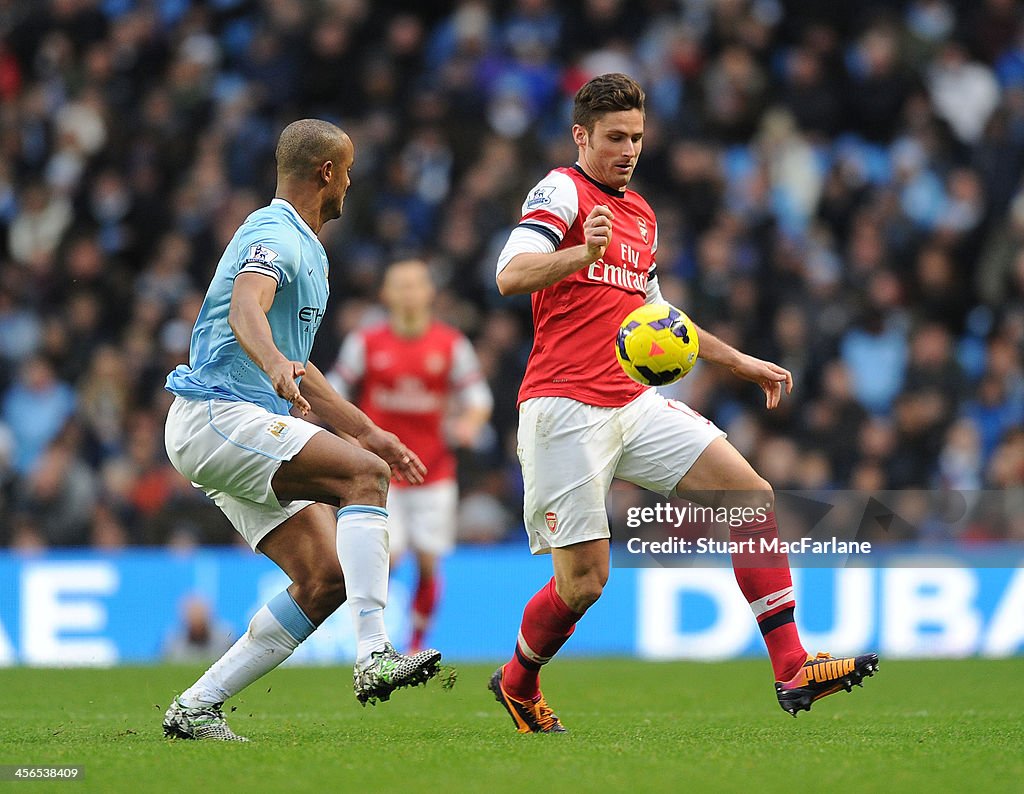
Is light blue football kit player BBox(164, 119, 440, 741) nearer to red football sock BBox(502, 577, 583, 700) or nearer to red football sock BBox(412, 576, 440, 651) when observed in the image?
red football sock BBox(502, 577, 583, 700)

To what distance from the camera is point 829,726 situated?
6.64 m

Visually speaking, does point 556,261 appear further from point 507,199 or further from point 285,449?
point 507,199

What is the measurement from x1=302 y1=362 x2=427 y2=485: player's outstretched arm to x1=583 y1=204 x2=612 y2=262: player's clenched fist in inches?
39.8


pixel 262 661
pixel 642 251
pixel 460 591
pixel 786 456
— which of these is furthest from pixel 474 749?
pixel 786 456

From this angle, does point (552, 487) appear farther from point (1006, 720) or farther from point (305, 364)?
point (1006, 720)

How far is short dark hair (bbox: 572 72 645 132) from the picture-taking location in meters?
6.43

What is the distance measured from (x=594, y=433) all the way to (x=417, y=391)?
463 cm

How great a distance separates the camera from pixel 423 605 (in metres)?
10.7

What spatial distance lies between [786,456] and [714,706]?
525 cm

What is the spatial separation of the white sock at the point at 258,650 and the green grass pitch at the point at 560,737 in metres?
0.24

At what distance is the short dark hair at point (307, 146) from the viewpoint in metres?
6.09

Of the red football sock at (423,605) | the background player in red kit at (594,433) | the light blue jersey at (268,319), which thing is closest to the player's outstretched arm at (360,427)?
the light blue jersey at (268,319)

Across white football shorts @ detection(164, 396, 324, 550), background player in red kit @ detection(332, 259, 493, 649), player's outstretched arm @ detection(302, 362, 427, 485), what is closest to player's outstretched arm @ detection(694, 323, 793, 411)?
player's outstretched arm @ detection(302, 362, 427, 485)
